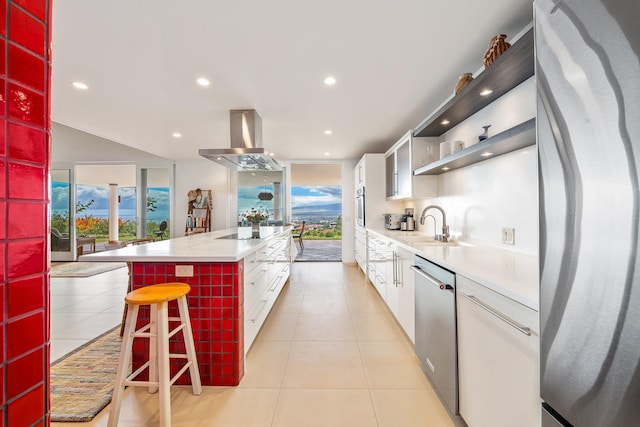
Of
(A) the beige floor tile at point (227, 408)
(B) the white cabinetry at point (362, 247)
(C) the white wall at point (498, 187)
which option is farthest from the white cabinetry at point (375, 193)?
(A) the beige floor tile at point (227, 408)

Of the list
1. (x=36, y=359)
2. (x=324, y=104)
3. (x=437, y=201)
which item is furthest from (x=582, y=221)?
(x=324, y=104)

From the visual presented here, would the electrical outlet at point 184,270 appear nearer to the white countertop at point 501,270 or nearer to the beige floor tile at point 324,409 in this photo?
the beige floor tile at point 324,409

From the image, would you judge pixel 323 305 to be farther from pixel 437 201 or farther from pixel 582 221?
pixel 582 221

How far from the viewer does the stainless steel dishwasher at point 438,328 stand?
4.70 feet

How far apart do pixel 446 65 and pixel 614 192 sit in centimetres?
212

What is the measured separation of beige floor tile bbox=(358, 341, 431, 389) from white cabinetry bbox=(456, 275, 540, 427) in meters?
0.52

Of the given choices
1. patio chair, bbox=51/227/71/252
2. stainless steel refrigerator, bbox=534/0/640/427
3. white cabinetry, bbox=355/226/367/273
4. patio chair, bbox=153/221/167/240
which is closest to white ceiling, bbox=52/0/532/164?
stainless steel refrigerator, bbox=534/0/640/427

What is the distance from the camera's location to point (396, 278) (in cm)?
258

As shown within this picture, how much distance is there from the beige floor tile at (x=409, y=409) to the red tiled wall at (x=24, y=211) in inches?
64.0

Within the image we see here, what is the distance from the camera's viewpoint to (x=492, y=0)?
1.54m

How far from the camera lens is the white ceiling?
5.32ft

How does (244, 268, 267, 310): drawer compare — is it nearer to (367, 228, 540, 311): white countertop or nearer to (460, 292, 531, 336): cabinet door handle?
(367, 228, 540, 311): white countertop

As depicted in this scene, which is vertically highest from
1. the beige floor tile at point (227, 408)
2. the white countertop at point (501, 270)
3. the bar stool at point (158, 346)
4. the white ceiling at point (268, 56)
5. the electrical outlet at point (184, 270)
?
the white ceiling at point (268, 56)

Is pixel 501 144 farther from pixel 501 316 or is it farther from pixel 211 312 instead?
pixel 211 312
